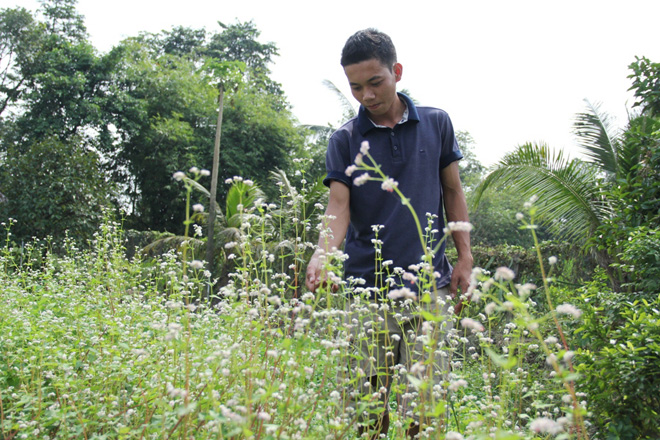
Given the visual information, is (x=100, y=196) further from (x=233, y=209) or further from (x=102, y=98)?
(x=102, y=98)

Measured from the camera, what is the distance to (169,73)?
955 inches

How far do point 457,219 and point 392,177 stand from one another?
1.39 feet

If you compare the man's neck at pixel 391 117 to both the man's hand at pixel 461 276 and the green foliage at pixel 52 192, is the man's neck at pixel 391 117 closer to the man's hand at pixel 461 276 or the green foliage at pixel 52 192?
the man's hand at pixel 461 276

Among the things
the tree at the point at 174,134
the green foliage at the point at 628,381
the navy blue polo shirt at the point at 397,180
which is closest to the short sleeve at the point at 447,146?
the navy blue polo shirt at the point at 397,180

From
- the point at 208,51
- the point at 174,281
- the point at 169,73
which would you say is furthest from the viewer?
the point at 208,51

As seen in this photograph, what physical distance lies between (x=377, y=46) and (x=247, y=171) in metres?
19.6

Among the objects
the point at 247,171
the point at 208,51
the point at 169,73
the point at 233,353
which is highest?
the point at 208,51

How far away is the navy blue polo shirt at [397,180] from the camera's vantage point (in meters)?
2.58

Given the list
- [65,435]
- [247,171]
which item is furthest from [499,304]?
[247,171]

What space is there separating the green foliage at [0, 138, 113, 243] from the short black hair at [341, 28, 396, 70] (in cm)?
1077

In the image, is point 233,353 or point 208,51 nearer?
point 233,353

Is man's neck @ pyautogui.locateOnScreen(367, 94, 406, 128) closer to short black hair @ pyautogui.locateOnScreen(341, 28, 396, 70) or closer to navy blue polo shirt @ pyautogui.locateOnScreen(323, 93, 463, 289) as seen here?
navy blue polo shirt @ pyautogui.locateOnScreen(323, 93, 463, 289)

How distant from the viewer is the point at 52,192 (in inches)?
476

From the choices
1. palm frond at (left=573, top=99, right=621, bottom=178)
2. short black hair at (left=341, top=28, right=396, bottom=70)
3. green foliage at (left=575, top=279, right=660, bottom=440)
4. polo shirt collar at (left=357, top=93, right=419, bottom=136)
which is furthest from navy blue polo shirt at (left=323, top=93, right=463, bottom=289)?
palm frond at (left=573, top=99, right=621, bottom=178)
